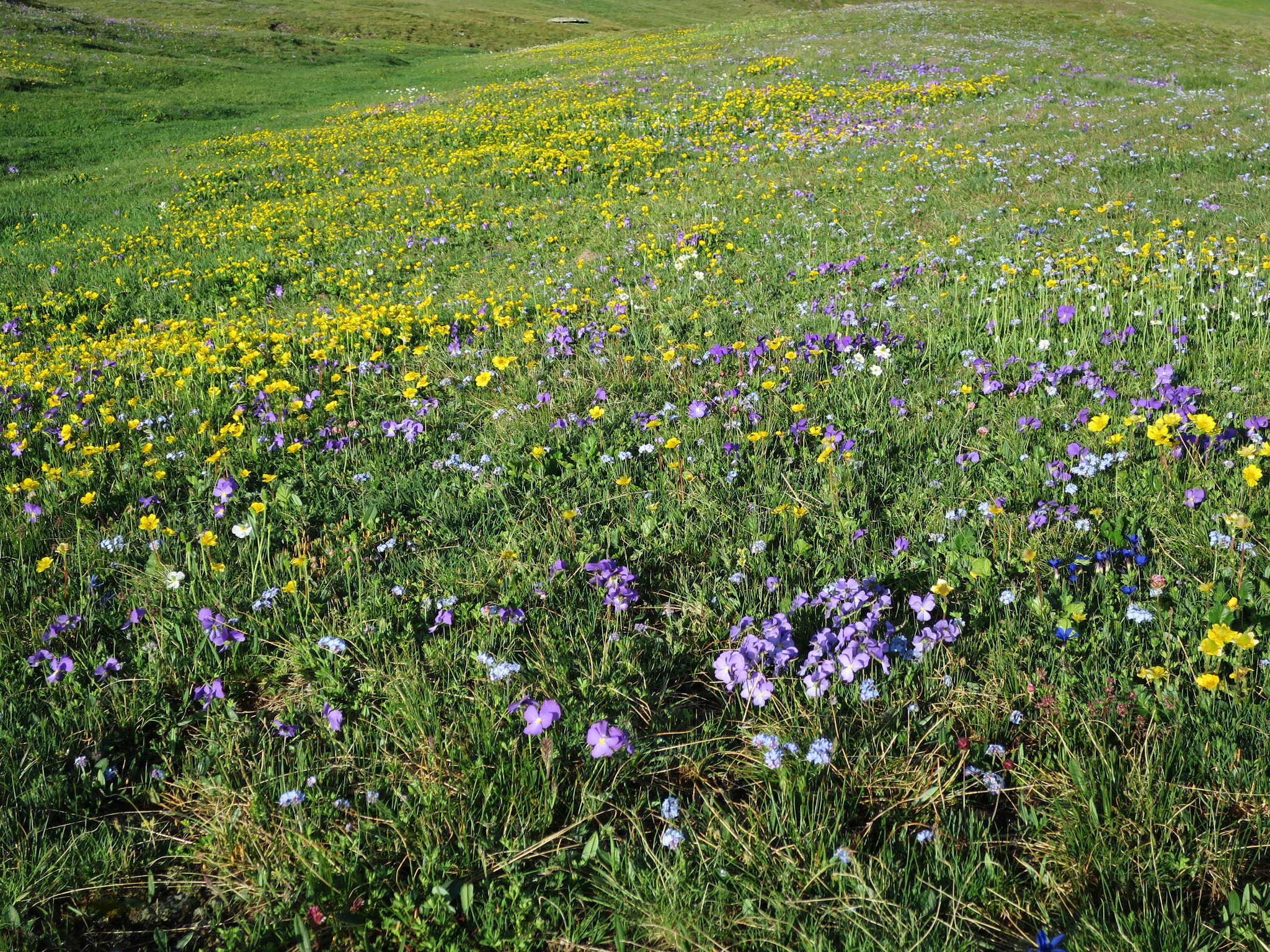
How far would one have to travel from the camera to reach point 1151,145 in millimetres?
10719

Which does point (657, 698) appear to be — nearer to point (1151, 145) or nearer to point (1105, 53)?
point (1151, 145)

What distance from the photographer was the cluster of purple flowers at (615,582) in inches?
115

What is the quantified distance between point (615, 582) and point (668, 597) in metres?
0.25

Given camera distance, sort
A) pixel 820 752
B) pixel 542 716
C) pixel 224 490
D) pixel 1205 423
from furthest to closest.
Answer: pixel 224 490 < pixel 1205 423 < pixel 542 716 < pixel 820 752

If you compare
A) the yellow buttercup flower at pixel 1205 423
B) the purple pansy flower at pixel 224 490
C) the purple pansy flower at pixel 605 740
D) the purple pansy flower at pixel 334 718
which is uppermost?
the yellow buttercup flower at pixel 1205 423

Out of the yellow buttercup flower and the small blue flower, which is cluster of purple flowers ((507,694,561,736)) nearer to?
the small blue flower

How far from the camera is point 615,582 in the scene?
302cm

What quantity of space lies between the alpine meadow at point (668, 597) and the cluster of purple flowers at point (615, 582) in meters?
0.06

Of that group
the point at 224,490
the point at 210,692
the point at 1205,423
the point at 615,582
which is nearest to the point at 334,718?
the point at 210,692

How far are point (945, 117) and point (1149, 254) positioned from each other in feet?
30.9

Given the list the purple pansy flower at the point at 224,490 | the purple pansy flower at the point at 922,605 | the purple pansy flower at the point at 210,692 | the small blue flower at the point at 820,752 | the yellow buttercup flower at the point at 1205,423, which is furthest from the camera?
the purple pansy flower at the point at 224,490

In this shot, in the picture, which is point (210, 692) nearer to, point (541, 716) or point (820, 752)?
point (541, 716)

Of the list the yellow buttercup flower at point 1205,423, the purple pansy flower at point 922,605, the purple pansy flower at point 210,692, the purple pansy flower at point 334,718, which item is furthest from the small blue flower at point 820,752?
the yellow buttercup flower at point 1205,423

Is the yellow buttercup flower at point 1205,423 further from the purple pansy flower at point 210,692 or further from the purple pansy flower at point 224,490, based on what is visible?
the purple pansy flower at point 224,490
